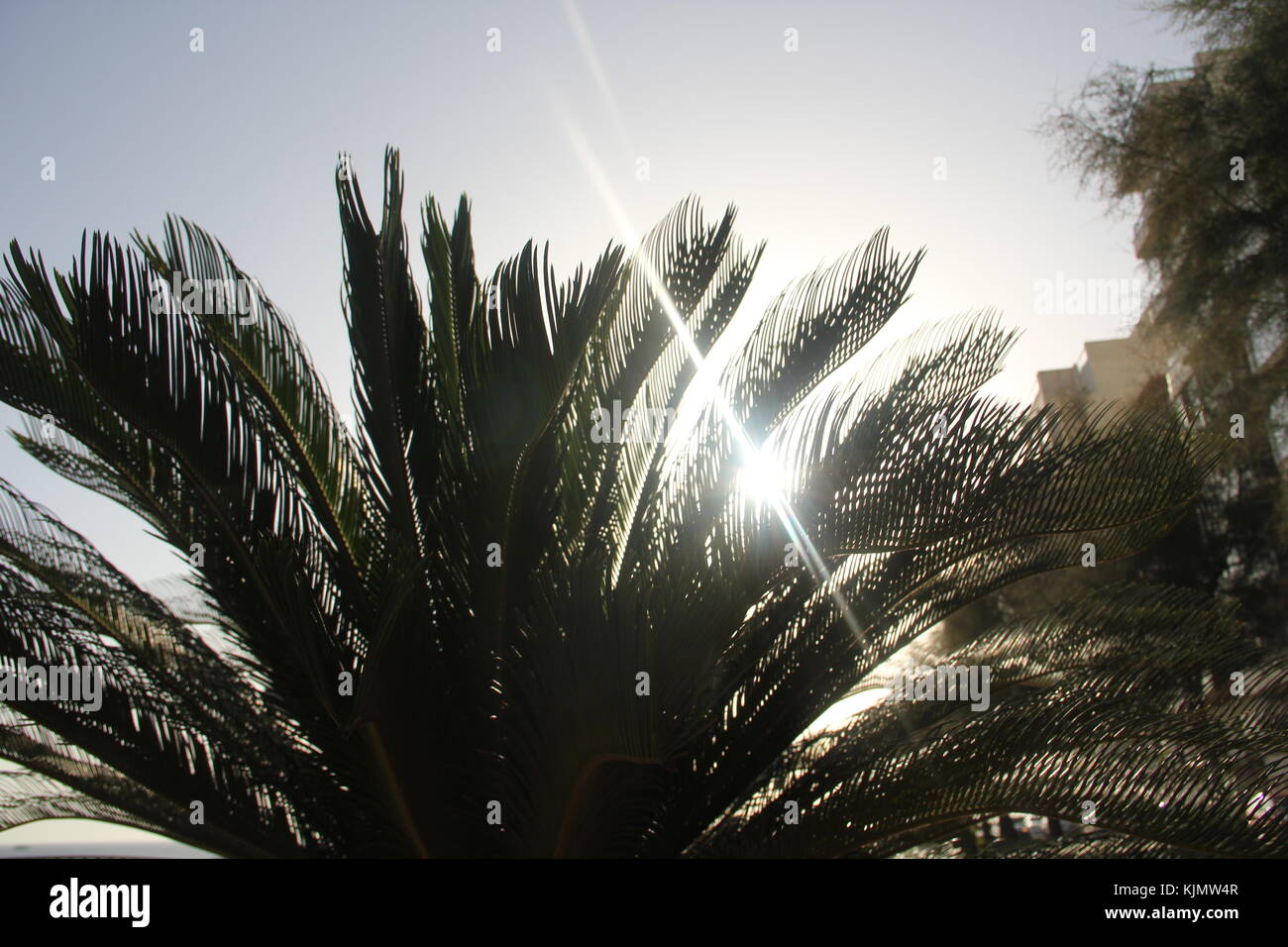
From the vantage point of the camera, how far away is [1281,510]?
1041 cm

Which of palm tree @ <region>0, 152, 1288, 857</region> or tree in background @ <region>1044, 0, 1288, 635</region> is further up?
tree in background @ <region>1044, 0, 1288, 635</region>

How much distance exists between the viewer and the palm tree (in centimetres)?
299

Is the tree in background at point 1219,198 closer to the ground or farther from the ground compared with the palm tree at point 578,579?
farther from the ground

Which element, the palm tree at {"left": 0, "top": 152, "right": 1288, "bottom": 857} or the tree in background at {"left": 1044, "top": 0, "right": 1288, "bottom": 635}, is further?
the tree in background at {"left": 1044, "top": 0, "right": 1288, "bottom": 635}

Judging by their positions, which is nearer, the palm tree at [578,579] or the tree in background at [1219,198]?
the palm tree at [578,579]

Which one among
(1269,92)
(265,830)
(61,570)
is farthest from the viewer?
(1269,92)

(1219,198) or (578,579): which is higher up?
(1219,198)

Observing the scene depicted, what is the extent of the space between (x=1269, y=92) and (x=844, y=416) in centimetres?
868

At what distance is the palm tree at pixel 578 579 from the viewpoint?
2986 mm

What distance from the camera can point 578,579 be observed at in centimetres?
273
